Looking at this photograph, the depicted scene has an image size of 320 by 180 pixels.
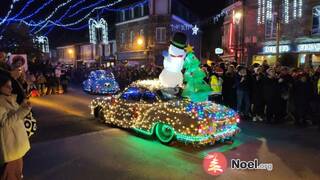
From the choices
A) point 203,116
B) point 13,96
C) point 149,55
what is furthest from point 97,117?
point 149,55

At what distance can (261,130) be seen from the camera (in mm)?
10883

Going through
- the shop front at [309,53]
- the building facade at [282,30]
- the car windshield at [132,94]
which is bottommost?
the car windshield at [132,94]

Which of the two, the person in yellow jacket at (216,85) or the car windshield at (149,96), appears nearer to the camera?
the car windshield at (149,96)

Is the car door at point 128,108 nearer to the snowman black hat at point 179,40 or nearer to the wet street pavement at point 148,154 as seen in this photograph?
the wet street pavement at point 148,154

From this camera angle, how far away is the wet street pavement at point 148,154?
684 centimetres

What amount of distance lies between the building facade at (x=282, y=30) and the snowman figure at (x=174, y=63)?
1402 cm

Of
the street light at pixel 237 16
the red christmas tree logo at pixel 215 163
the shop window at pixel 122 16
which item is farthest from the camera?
the shop window at pixel 122 16

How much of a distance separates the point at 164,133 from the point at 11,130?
478 cm

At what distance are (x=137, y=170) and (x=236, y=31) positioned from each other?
86.8ft

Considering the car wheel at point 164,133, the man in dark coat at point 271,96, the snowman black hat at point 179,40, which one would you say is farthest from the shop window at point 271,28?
the car wheel at point 164,133

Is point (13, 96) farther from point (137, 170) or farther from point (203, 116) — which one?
point (203, 116)

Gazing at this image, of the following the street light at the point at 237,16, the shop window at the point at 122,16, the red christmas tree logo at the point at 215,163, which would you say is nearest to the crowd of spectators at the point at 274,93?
the red christmas tree logo at the point at 215,163

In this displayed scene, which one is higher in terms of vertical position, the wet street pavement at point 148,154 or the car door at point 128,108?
the car door at point 128,108

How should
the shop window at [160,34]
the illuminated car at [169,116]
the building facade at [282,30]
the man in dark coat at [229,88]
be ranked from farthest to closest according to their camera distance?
the shop window at [160,34], the building facade at [282,30], the man in dark coat at [229,88], the illuminated car at [169,116]
